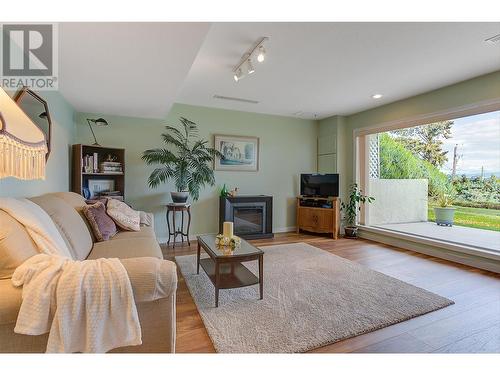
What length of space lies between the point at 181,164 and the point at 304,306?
109 inches

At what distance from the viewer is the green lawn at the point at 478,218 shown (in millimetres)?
4909

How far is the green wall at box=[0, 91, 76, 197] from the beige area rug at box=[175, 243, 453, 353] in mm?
1656

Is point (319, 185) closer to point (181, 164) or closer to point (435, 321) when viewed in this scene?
point (181, 164)

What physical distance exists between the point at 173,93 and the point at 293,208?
11.3 ft

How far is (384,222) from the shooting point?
5609 mm

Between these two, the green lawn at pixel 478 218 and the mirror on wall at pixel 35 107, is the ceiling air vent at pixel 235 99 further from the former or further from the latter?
the green lawn at pixel 478 218

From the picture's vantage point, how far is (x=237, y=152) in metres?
4.91

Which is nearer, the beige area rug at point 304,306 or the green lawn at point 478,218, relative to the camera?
the beige area rug at point 304,306

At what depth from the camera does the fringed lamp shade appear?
3.45ft

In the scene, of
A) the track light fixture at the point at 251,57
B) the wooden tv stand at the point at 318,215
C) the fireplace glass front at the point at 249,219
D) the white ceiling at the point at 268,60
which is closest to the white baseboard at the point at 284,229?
the wooden tv stand at the point at 318,215

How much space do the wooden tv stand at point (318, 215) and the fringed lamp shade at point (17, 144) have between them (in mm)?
4333

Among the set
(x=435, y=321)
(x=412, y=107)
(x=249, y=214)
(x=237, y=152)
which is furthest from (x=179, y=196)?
(x=412, y=107)

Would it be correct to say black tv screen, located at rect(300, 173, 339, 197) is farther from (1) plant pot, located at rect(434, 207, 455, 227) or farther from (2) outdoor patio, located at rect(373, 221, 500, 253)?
(1) plant pot, located at rect(434, 207, 455, 227)

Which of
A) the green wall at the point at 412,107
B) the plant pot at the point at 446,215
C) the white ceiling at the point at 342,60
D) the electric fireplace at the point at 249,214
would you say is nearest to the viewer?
the white ceiling at the point at 342,60
